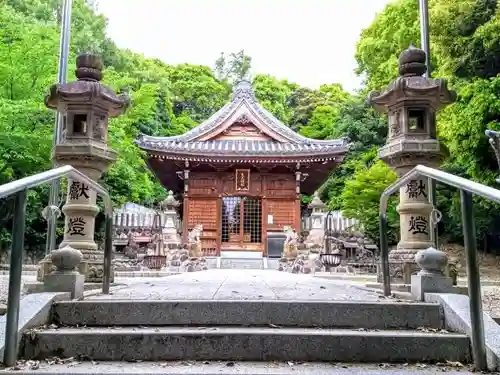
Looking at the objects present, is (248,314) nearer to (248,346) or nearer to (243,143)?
(248,346)

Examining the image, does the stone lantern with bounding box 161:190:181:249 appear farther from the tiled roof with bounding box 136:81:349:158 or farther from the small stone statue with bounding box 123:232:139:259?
the tiled roof with bounding box 136:81:349:158

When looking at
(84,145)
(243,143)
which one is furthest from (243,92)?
(84,145)

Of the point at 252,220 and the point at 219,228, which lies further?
the point at 252,220

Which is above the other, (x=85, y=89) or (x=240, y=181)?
(x=240, y=181)

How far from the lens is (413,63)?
519 cm

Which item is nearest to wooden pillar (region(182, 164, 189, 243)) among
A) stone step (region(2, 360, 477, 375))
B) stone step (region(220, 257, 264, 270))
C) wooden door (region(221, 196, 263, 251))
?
wooden door (region(221, 196, 263, 251))

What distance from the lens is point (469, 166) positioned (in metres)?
13.0

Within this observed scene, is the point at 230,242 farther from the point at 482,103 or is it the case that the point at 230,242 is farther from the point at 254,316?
the point at 254,316

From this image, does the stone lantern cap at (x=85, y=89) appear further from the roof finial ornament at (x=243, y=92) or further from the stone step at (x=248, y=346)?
the roof finial ornament at (x=243, y=92)

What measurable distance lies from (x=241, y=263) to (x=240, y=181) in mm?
3765

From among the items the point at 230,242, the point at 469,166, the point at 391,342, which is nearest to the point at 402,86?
the point at 391,342

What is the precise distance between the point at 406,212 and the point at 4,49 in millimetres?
9747

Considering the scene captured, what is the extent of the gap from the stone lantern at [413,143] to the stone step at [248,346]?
2.31 metres

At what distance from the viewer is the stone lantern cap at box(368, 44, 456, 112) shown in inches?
201
